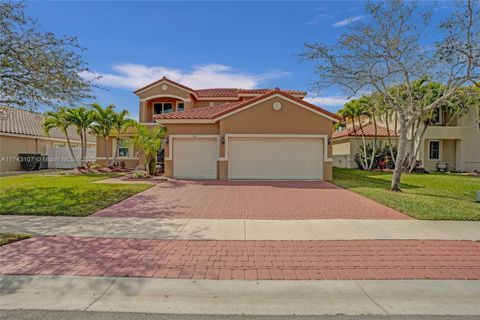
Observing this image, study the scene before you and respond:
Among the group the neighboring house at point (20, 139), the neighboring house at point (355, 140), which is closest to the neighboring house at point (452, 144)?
the neighboring house at point (355, 140)

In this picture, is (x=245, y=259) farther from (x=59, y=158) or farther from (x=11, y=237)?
(x=59, y=158)

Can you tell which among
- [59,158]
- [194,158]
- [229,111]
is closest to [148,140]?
[194,158]

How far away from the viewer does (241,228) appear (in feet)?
23.4

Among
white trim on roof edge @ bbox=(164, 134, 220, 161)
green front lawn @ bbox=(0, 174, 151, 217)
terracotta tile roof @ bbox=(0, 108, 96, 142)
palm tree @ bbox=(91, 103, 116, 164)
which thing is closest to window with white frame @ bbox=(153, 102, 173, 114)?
palm tree @ bbox=(91, 103, 116, 164)

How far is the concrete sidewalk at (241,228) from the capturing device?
6.54 meters

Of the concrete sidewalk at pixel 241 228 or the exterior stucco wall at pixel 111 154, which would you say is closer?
the concrete sidewalk at pixel 241 228

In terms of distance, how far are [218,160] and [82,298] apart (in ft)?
42.6

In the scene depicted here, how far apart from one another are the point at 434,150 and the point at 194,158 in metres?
22.3

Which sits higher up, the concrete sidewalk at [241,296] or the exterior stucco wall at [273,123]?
the exterior stucco wall at [273,123]

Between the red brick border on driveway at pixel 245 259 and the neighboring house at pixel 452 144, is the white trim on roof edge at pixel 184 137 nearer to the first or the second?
the red brick border on driveway at pixel 245 259

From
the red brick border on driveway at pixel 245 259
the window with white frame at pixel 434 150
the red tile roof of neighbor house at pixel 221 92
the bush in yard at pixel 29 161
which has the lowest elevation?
the red brick border on driveway at pixel 245 259

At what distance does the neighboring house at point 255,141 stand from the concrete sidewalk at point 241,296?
12.3 meters

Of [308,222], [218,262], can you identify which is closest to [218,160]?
[308,222]

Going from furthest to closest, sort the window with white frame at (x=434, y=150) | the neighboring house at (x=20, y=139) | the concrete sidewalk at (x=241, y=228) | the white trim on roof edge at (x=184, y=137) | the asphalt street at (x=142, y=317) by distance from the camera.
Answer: the window with white frame at (x=434, y=150)
the neighboring house at (x=20, y=139)
the white trim on roof edge at (x=184, y=137)
the concrete sidewalk at (x=241, y=228)
the asphalt street at (x=142, y=317)
